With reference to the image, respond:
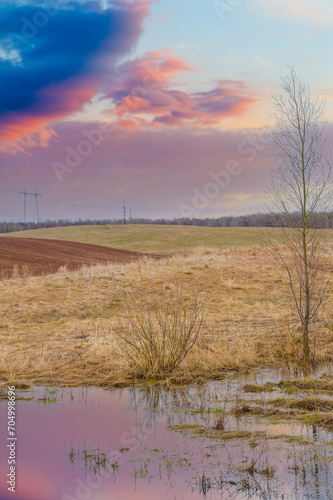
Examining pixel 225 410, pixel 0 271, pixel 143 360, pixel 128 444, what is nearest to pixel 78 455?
pixel 128 444

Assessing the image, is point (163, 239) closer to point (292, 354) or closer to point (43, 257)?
point (43, 257)

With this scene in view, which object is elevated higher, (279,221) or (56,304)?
(279,221)

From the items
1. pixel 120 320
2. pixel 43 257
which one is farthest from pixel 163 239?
pixel 120 320

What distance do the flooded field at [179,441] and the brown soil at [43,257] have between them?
724 inches

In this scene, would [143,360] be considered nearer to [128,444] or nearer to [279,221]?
[128,444]

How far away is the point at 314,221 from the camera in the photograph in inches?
365

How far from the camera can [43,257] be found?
3772 cm

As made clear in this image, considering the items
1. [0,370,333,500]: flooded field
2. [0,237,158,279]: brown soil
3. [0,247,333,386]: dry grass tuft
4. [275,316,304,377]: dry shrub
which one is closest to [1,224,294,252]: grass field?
[0,237,158,279]: brown soil

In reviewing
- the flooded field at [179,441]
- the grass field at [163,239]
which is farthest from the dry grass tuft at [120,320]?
the grass field at [163,239]

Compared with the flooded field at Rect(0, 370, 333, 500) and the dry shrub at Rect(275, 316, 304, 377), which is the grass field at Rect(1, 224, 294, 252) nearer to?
the dry shrub at Rect(275, 316, 304, 377)

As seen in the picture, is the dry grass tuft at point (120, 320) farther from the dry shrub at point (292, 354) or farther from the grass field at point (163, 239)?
the grass field at point (163, 239)

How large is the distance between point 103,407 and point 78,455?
5.85 feet

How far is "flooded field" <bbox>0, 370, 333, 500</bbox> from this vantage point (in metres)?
4.57

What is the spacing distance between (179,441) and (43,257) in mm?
33574
